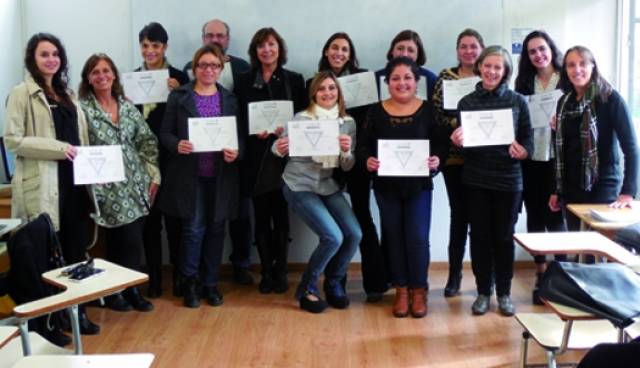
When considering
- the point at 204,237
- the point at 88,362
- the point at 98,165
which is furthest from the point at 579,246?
the point at 98,165

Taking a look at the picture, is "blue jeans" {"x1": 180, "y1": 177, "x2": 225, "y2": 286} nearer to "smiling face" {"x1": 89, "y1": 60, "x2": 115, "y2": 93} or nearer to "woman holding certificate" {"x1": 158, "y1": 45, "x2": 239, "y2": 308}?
"woman holding certificate" {"x1": 158, "y1": 45, "x2": 239, "y2": 308}

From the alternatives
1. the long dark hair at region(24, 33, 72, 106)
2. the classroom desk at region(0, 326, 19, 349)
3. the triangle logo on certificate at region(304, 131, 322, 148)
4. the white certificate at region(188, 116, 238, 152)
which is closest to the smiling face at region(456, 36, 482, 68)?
the triangle logo on certificate at region(304, 131, 322, 148)

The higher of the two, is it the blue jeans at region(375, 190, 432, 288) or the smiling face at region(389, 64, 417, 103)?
the smiling face at region(389, 64, 417, 103)

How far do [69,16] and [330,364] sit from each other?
3.09 meters

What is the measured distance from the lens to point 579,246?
2617 millimetres

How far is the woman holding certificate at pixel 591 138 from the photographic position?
3.30m

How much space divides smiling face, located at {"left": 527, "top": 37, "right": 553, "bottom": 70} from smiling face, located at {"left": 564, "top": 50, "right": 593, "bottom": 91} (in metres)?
0.35

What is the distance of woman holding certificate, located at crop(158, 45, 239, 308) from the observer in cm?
382

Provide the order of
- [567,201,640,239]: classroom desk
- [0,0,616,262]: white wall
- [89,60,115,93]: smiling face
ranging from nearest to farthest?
1. [567,201,640,239]: classroom desk
2. [89,60,115,93]: smiling face
3. [0,0,616,262]: white wall

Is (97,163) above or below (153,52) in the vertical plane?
below

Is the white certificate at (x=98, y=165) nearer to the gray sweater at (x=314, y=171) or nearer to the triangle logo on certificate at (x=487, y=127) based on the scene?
the gray sweater at (x=314, y=171)

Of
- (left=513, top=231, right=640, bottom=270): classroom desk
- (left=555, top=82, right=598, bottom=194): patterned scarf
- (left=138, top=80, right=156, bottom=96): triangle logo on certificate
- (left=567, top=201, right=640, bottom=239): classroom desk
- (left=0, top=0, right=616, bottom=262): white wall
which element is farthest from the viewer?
(left=0, top=0, right=616, bottom=262): white wall

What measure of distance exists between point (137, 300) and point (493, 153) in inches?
90.2

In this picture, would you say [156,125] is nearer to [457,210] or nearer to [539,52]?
[457,210]
